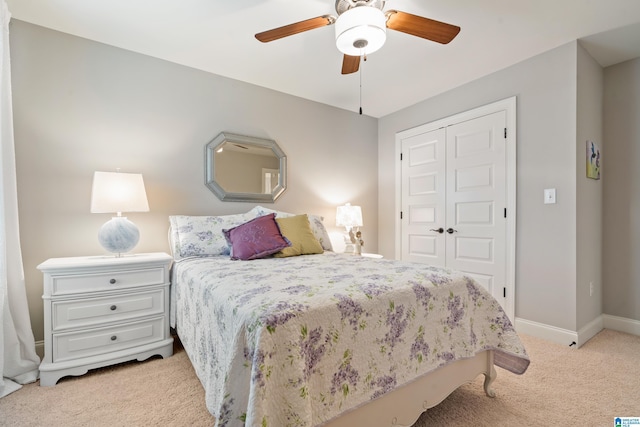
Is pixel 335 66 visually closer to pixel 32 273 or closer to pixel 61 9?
pixel 61 9

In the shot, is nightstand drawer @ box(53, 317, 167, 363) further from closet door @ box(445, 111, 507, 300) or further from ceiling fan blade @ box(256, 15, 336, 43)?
closet door @ box(445, 111, 507, 300)

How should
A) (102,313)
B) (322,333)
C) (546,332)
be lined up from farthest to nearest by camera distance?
(546,332)
(102,313)
(322,333)

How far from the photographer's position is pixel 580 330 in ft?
7.67

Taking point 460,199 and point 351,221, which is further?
point 351,221

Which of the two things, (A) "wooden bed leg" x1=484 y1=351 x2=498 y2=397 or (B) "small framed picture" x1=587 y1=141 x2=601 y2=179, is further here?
(B) "small framed picture" x1=587 y1=141 x2=601 y2=179

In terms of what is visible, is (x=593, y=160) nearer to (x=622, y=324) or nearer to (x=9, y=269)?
(x=622, y=324)

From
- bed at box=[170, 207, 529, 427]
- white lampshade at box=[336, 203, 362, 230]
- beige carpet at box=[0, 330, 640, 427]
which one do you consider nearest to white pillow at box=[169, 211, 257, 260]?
bed at box=[170, 207, 529, 427]

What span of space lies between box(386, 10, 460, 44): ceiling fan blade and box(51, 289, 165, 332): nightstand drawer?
7.69 ft

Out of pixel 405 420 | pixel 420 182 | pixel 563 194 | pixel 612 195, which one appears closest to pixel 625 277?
pixel 612 195

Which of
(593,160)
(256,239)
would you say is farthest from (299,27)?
(593,160)

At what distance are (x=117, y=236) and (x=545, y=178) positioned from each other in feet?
11.3

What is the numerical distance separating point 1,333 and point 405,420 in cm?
228

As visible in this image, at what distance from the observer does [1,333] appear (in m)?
1.68

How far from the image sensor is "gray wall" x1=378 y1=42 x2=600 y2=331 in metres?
Result: 2.34
